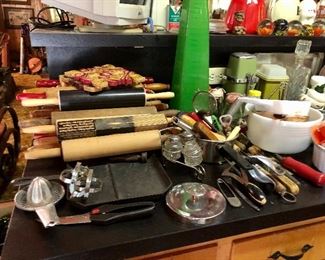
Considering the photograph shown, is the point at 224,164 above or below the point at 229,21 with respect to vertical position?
below

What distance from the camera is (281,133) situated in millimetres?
690

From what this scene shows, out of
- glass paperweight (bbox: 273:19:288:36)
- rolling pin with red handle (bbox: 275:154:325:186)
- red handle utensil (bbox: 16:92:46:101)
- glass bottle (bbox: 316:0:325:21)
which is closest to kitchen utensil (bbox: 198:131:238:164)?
rolling pin with red handle (bbox: 275:154:325:186)

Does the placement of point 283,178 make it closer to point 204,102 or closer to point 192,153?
point 192,153

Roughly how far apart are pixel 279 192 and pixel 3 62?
412cm

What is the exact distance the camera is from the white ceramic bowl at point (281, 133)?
26.7 inches

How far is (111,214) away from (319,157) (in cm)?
46

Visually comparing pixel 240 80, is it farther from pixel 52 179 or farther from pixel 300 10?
pixel 52 179

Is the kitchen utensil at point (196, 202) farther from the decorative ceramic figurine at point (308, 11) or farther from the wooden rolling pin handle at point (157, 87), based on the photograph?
the decorative ceramic figurine at point (308, 11)

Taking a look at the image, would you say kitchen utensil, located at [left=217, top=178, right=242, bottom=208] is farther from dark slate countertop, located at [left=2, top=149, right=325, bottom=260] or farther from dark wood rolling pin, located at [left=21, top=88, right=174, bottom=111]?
dark wood rolling pin, located at [left=21, top=88, right=174, bottom=111]

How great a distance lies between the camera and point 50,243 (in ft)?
1.47

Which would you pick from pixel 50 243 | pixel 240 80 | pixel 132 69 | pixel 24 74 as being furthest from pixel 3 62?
pixel 50 243

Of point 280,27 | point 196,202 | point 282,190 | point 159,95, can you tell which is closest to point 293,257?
point 282,190

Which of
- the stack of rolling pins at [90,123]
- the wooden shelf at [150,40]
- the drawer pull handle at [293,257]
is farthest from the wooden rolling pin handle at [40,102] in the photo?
the drawer pull handle at [293,257]

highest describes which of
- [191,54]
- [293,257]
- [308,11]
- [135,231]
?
[308,11]
